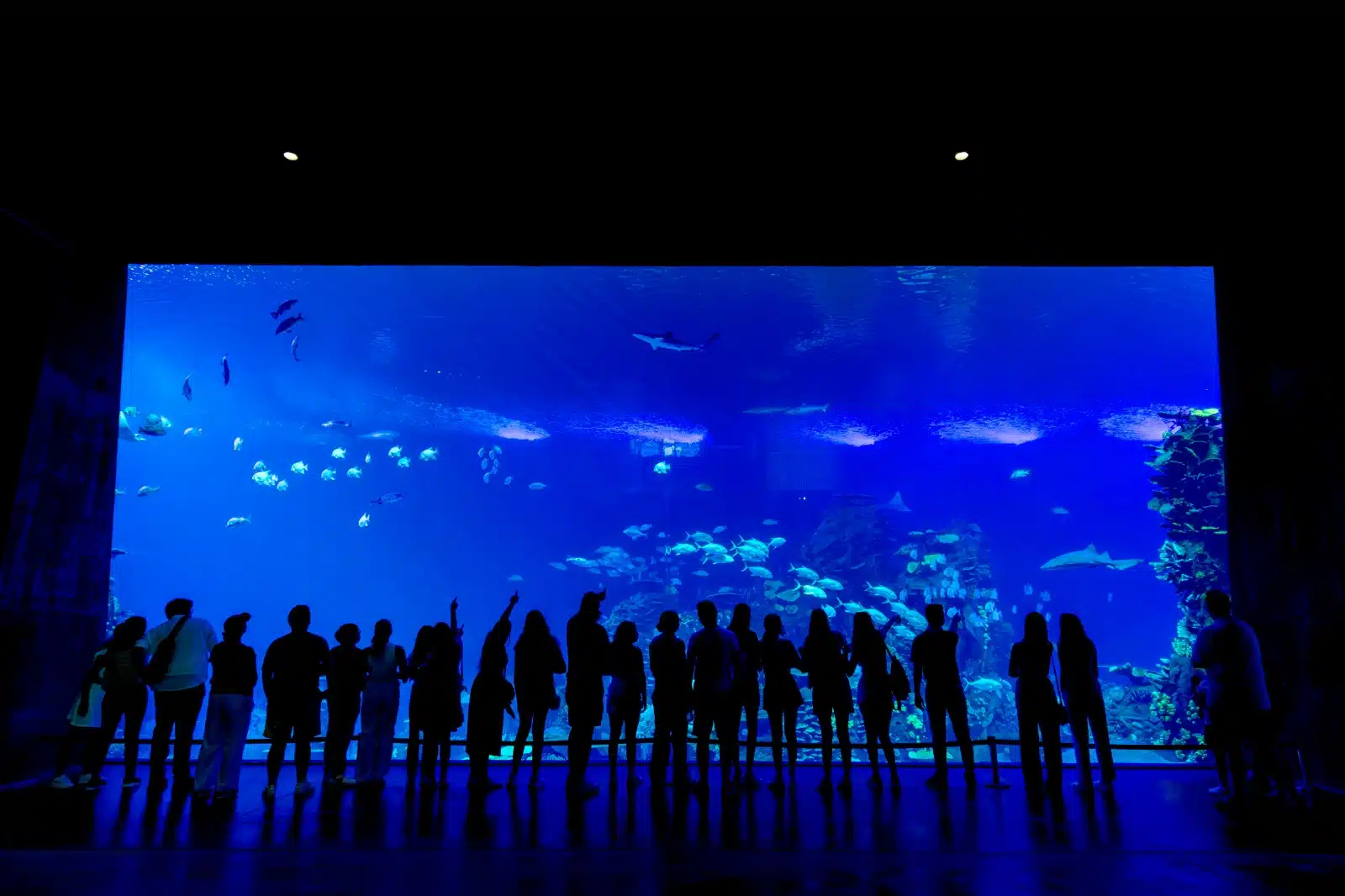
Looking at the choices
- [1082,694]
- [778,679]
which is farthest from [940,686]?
[778,679]

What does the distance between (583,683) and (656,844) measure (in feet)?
5.87

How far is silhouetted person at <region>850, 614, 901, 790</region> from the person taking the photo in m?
6.36

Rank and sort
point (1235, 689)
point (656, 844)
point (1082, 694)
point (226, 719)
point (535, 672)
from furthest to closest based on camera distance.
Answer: point (535, 672) < point (1082, 694) < point (226, 719) < point (1235, 689) < point (656, 844)

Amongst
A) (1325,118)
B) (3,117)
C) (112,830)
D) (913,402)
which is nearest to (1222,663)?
(1325,118)

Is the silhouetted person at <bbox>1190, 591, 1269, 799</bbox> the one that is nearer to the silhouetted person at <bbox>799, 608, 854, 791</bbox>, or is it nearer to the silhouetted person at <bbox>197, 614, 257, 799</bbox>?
the silhouetted person at <bbox>799, 608, 854, 791</bbox>

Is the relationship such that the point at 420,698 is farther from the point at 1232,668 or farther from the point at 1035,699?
the point at 1232,668

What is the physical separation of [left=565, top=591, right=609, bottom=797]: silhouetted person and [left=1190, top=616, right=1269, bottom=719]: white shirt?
4896 mm

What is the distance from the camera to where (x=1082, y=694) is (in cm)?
606

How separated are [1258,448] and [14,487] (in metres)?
11.8

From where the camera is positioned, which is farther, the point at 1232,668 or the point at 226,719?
the point at 226,719

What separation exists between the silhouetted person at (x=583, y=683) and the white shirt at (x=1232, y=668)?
16.1 feet

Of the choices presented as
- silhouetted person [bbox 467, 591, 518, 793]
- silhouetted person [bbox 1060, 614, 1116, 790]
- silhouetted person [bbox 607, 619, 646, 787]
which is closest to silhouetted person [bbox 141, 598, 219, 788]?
silhouetted person [bbox 467, 591, 518, 793]

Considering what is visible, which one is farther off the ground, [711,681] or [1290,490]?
[1290,490]

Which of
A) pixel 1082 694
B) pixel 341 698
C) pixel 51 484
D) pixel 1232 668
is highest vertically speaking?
pixel 51 484
